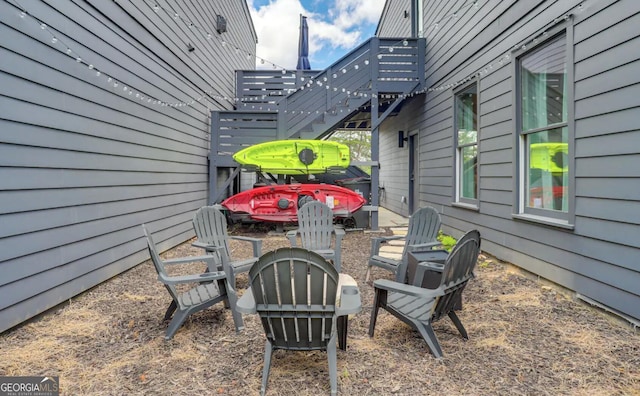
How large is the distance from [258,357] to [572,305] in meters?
2.58

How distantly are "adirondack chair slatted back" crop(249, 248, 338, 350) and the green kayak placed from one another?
15.8 feet

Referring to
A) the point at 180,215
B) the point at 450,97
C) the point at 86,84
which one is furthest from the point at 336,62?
the point at 86,84

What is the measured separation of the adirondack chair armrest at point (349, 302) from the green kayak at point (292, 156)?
15.0 ft

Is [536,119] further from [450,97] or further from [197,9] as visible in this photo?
[197,9]

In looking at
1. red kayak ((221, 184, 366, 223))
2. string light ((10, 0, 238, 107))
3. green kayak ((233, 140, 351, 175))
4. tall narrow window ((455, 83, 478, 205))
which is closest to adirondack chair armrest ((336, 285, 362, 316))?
string light ((10, 0, 238, 107))

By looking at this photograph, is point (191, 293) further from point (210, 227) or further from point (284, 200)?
point (284, 200)

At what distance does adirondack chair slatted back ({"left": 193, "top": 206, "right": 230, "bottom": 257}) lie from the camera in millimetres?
3518

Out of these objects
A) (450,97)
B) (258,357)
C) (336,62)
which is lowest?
(258,357)

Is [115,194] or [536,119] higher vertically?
[536,119]

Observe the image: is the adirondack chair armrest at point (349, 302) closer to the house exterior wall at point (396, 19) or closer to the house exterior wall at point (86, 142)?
the house exterior wall at point (86, 142)

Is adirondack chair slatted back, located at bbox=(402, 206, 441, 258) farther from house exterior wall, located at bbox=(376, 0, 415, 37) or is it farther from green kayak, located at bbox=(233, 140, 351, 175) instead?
house exterior wall, located at bbox=(376, 0, 415, 37)

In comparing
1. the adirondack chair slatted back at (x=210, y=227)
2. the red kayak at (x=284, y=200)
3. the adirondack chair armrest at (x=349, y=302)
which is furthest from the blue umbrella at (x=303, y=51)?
the adirondack chair armrest at (x=349, y=302)

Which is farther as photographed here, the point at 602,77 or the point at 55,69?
the point at 55,69

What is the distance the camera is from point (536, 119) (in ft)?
12.2
